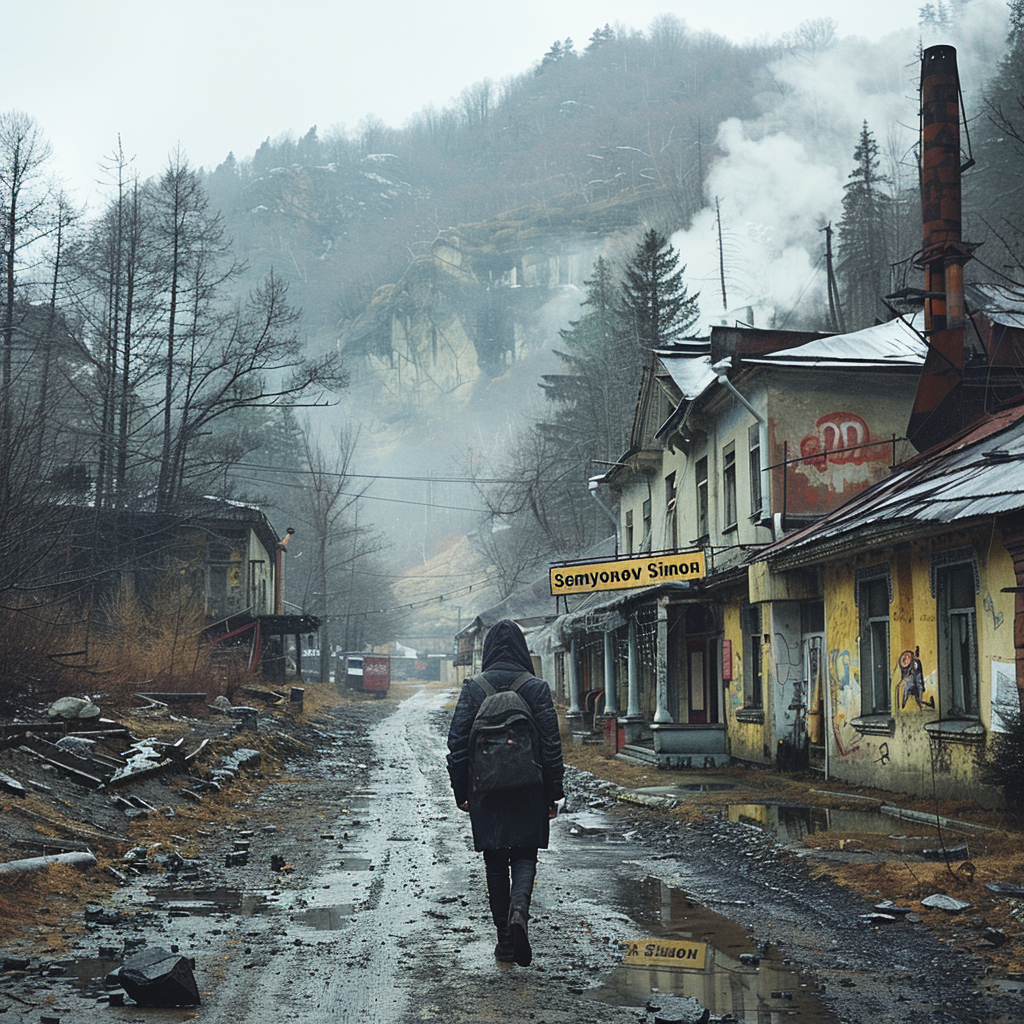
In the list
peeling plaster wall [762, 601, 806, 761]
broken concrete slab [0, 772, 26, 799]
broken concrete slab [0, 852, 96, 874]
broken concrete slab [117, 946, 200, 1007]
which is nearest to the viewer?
broken concrete slab [117, 946, 200, 1007]

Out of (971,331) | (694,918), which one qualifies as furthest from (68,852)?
(971,331)

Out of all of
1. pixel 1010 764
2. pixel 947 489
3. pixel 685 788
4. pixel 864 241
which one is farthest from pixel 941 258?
pixel 864 241

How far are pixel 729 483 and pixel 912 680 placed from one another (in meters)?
8.47

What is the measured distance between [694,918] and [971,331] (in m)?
15.7

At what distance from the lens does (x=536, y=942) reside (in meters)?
6.35

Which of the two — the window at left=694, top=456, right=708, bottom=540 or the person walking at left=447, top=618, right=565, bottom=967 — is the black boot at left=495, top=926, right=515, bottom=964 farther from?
the window at left=694, top=456, right=708, bottom=540

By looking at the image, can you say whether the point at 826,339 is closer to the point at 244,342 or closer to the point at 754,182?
the point at 244,342

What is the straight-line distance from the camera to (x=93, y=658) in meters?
20.9

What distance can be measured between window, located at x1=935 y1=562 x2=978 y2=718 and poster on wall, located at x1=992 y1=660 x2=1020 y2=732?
2.84 ft

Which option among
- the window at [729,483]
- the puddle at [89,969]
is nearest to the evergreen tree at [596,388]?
the window at [729,483]

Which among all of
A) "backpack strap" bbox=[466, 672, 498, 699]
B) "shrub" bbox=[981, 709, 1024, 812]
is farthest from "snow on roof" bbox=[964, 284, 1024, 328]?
"backpack strap" bbox=[466, 672, 498, 699]

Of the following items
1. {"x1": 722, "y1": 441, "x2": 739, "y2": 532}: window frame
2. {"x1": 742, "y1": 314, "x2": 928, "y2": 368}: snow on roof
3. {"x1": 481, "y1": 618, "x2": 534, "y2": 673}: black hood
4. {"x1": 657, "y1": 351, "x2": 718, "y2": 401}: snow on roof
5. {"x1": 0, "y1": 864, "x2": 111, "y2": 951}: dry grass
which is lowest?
{"x1": 0, "y1": 864, "x2": 111, "y2": 951}: dry grass

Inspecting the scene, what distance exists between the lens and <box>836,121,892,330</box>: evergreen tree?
56719 mm

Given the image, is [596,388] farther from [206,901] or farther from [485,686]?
[485,686]
